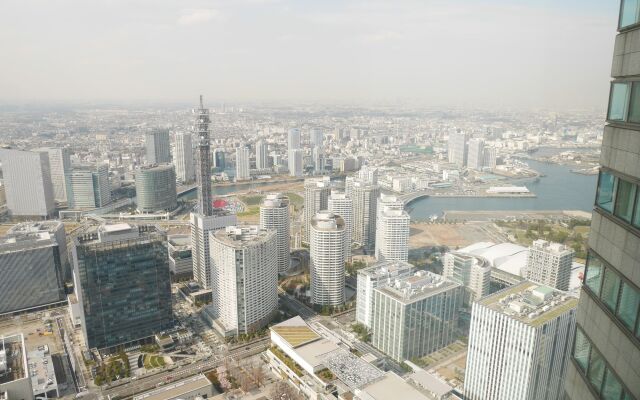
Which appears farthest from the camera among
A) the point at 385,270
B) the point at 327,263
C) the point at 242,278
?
the point at 327,263

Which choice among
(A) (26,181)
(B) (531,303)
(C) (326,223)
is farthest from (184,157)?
(B) (531,303)

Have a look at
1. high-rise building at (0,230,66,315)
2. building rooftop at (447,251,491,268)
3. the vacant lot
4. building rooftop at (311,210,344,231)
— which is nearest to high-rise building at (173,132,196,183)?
the vacant lot

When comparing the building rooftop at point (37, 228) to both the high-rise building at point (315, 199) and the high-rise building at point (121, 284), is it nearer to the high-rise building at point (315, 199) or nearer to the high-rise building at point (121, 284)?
the high-rise building at point (121, 284)

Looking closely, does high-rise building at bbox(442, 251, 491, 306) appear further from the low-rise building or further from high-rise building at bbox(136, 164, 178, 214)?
high-rise building at bbox(136, 164, 178, 214)

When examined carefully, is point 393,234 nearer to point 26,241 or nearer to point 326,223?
point 326,223

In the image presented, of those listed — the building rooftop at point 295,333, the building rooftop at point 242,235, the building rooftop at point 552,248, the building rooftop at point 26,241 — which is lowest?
the building rooftop at point 295,333

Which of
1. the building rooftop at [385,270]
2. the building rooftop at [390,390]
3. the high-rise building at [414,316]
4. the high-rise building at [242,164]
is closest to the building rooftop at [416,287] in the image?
the high-rise building at [414,316]

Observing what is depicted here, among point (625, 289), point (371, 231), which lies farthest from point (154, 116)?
point (625, 289)
